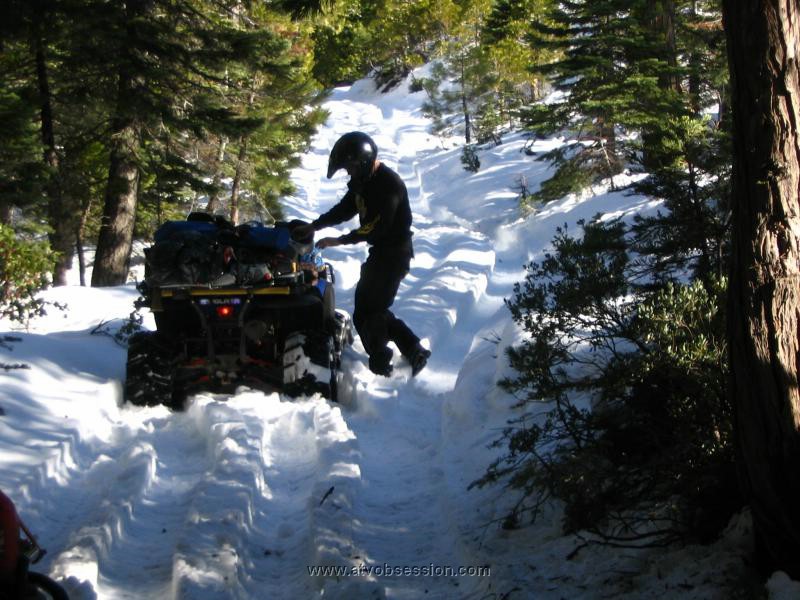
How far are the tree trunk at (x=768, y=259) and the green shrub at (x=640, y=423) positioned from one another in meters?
0.47

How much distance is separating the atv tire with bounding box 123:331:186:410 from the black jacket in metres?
1.92

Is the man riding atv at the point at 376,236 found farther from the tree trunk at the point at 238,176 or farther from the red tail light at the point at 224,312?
the tree trunk at the point at 238,176

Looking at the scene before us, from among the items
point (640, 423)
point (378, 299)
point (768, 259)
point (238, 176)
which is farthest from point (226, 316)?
point (238, 176)

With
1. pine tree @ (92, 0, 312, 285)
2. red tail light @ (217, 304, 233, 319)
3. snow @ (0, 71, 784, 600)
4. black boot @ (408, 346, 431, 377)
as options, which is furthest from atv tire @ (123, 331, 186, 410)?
pine tree @ (92, 0, 312, 285)

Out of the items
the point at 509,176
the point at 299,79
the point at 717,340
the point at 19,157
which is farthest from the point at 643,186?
the point at 509,176

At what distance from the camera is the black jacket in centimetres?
782

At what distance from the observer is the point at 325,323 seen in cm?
789

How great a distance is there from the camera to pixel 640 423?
4355 mm

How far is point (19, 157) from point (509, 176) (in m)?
18.9

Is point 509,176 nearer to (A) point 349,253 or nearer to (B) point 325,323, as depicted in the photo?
(A) point 349,253

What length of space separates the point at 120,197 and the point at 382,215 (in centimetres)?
969

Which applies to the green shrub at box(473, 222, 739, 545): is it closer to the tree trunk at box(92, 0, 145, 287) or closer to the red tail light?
the red tail light

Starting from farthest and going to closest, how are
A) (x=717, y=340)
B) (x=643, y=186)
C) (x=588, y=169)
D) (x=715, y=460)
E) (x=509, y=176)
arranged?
1. (x=509, y=176)
2. (x=588, y=169)
3. (x=643, y=186)
4. (x=717, y=340)
5. (x=715, y=460)

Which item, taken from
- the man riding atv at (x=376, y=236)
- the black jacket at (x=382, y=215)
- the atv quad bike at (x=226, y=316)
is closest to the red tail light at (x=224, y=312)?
the atv quad bike at (x=226, y=316)
